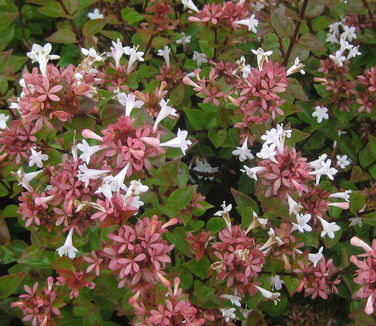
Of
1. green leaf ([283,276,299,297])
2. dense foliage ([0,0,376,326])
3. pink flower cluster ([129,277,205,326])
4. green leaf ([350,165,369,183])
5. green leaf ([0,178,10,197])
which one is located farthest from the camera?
green leaf ([350,165,369,183])

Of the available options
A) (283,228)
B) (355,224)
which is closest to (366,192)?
(355,224)

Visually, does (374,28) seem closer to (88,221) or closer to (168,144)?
(168,144)

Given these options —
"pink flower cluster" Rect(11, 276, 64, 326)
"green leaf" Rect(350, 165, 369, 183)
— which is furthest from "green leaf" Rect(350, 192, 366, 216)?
"pink flower cluster" Rect(11, 276, 64, 326)

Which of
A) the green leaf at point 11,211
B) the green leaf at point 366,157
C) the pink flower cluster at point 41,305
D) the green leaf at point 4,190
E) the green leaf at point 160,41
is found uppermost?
the green leaf at point 160,41

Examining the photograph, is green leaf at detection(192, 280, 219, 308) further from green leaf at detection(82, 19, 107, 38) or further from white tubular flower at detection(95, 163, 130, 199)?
green leaf at detection(82, 19, 107, 38)

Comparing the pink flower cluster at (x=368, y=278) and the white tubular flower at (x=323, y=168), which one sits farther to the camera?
the white tubular flower at (x=323, y=168)

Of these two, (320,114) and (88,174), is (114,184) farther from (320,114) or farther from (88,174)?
(320,114)

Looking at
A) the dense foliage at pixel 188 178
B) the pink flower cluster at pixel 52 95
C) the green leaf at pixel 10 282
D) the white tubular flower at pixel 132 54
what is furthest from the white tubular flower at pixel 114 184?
the white tubular flower at pixel 132 54

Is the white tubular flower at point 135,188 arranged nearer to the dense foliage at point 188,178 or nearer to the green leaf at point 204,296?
the dense foliage at point 188,178
